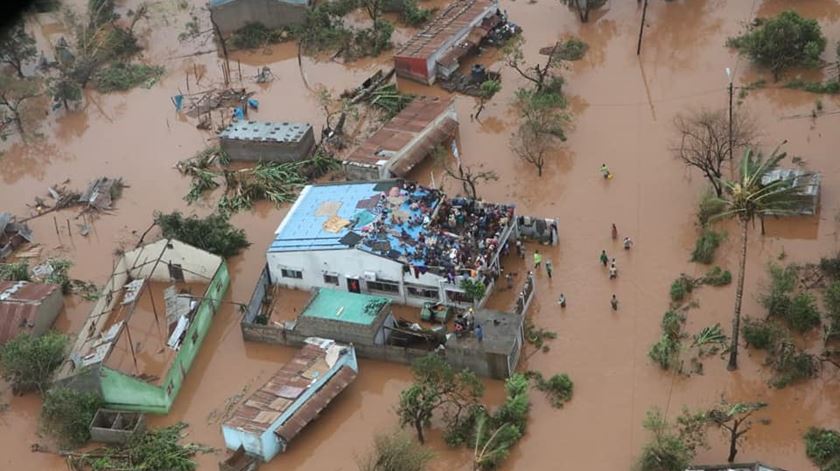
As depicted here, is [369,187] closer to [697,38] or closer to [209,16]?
[697,38]

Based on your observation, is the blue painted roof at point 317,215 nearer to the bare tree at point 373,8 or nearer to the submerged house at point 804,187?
the submerged house at point 804,187

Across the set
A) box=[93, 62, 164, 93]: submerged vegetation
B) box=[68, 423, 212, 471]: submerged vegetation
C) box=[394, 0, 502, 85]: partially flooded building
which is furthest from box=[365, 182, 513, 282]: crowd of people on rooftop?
box=[93, 62, 164, 93]: submerged vegetation

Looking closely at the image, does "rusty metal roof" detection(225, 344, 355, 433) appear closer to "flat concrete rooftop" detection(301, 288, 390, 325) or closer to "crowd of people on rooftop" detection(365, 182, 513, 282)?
"flat concrete rooftop" detection(301, 288, 390, 325)

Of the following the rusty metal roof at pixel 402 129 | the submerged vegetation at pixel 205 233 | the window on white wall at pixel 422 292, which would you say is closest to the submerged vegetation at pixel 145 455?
the window on white wall at pixel 422 292

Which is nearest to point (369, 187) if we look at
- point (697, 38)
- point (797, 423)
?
point (797, 423)

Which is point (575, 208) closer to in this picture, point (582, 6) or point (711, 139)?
point (711, 139)

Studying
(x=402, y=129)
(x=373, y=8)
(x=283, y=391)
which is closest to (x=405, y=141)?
(x=402, y=129)

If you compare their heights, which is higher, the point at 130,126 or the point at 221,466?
the point at 130,126
